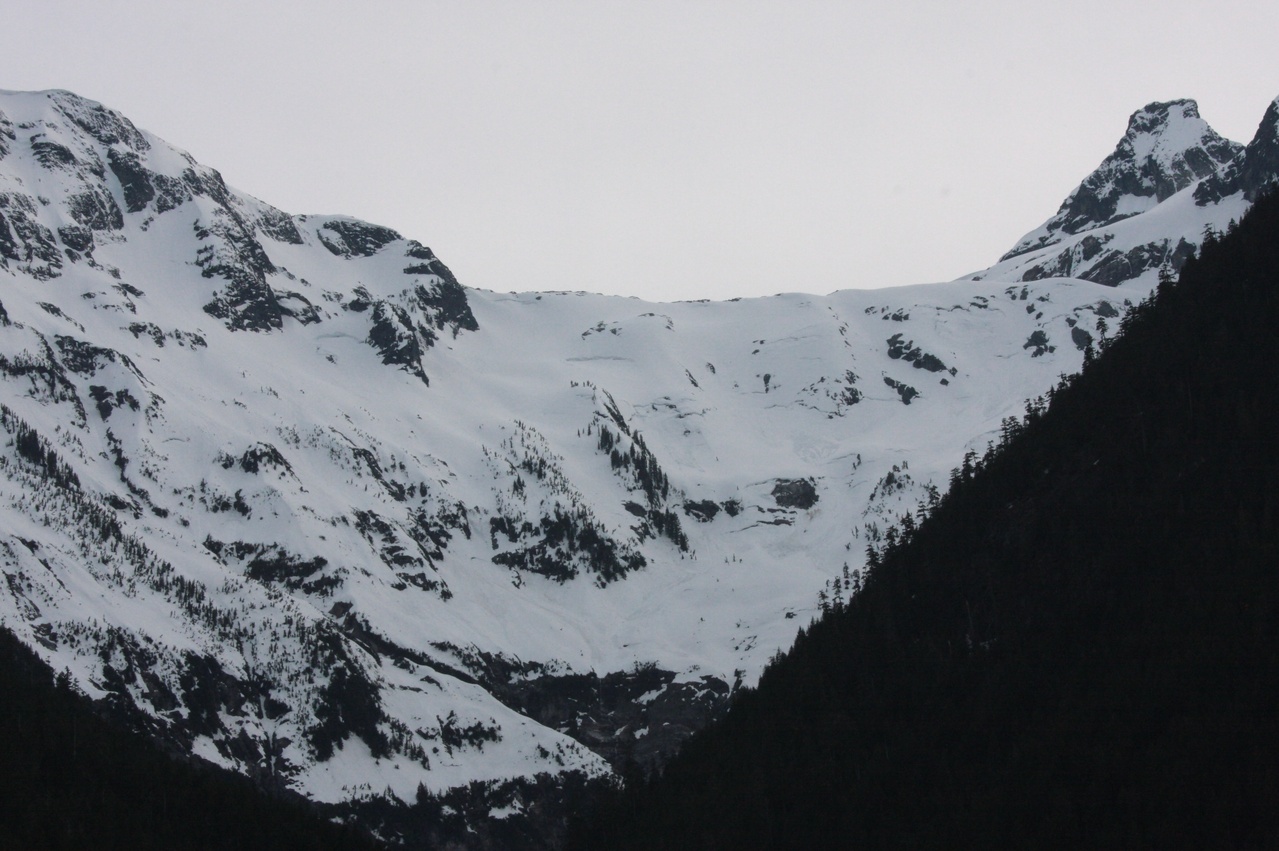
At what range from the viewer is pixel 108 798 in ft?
396

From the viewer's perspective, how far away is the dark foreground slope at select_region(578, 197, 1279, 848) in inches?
3543

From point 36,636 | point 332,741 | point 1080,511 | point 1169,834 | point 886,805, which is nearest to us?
point 1169,834

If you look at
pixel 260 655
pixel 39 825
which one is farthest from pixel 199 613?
pixel 39 825

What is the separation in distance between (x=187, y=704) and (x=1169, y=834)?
454 ft

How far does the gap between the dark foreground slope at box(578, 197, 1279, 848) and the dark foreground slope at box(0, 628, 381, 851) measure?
32.5m

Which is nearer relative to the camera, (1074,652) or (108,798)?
(1074,652)

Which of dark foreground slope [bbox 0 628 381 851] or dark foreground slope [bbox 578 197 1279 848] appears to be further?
dark foreground slope [bbox 0 628 381 851]

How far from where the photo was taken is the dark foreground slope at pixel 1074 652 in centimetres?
9000

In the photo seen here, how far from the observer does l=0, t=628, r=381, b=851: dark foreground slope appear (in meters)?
113

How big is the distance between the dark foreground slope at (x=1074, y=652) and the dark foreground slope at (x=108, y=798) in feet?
107

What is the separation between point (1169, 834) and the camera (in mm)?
83438

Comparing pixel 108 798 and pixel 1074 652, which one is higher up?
pixel 1074 652

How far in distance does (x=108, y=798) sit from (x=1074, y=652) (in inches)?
3538

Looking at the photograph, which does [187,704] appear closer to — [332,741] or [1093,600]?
[332,741]
